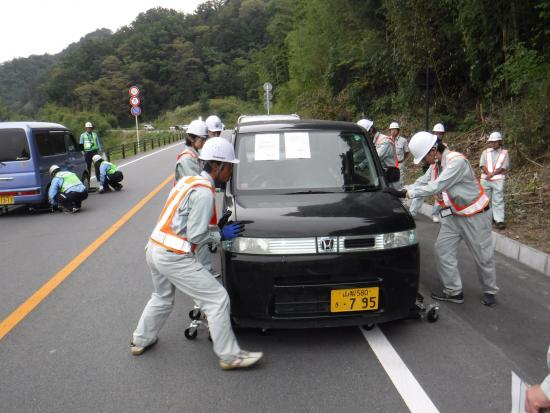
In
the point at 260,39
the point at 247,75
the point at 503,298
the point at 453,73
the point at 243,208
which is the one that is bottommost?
the point at 503,298

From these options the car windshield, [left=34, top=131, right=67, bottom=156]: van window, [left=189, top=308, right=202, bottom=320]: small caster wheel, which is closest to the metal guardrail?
[left=34, top=131, right=67, bottom=156]: van window

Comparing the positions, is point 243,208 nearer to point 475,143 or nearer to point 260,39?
point 475,143

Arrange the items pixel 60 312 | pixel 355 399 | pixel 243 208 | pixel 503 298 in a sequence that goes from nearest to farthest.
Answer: pixel 355 399
pixel 243 208
pixel 60 312
pixel 503 298

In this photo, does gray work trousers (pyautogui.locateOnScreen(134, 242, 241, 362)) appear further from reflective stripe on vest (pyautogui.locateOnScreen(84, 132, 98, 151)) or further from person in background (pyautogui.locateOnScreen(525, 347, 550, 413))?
reflective stripe on vest (pyautogui.locateOnScreen(84, 132, 98, 151))

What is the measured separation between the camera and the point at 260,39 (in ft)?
432

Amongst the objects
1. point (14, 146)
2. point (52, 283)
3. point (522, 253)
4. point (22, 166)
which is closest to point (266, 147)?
point (52, 283)

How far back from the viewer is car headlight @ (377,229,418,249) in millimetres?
3756

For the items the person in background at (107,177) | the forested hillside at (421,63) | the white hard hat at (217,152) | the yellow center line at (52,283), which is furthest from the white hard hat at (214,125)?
the forested hillside at (421,63)

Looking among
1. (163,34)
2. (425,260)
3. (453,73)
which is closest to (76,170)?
(425,260)

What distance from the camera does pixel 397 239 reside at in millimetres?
3816

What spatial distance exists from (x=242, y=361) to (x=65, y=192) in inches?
306

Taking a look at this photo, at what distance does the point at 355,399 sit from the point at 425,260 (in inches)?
141

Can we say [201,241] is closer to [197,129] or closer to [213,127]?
[197,129]

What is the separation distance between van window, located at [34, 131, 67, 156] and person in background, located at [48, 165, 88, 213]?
771 mm
